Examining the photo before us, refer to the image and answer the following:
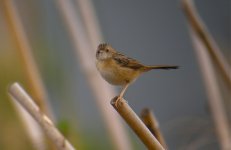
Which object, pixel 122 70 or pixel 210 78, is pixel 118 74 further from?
pixel 210 78

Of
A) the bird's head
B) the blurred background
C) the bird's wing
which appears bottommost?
the blurred background

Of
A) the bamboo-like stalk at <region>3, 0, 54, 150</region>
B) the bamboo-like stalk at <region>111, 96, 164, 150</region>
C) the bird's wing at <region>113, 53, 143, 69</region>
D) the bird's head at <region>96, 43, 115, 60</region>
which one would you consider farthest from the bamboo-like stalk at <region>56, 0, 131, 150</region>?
the bamboo-like stalk at <region>111, 96, 164, 150</region>

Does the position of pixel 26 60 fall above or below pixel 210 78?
above

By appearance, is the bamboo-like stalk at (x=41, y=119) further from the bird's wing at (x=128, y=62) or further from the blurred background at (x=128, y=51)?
the bird's wing at (x=128, y=62)

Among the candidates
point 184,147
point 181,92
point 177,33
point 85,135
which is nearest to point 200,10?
point 177,33

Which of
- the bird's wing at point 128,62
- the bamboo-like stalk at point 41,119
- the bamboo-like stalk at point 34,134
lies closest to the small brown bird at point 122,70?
the bird's wing at point 128,62

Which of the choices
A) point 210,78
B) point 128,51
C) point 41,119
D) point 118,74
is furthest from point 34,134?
point 128,51

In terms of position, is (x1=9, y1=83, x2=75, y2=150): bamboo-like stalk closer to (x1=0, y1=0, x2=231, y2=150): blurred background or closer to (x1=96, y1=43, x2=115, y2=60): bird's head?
(x1=0, y1=0, x2=231, y2=150): blurred background
